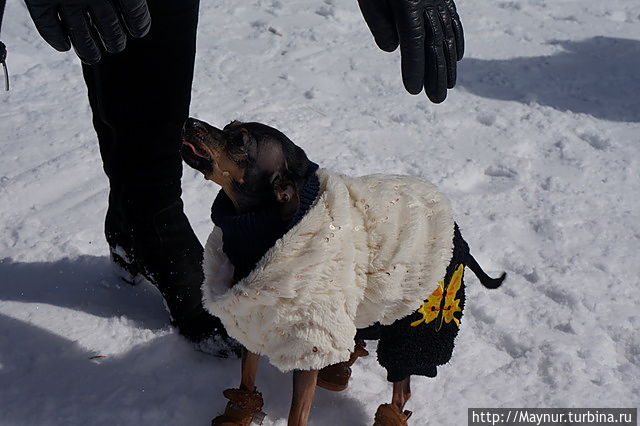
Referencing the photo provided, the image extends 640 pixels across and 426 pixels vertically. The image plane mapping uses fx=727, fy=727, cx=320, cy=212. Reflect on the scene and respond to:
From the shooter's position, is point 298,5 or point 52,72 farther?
point 298,5

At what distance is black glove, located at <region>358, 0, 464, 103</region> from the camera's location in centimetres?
193

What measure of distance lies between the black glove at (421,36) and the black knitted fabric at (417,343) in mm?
451

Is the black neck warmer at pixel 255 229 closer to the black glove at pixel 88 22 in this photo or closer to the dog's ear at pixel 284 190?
the dog's ear at pixel 284 190

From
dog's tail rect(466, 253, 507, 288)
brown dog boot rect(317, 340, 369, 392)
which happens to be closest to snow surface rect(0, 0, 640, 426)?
brown dog boot rect(317, 340, 369, 392)

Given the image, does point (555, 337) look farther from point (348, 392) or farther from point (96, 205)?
point (96, 205)

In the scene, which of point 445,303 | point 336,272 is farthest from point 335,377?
point 336,272

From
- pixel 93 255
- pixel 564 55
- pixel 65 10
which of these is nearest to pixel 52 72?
pixel 93 255

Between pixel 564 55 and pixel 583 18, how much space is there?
829 mm

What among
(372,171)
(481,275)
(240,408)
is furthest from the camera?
(372,171)

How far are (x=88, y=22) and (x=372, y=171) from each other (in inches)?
76.2

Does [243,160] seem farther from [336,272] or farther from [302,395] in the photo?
[302,395]

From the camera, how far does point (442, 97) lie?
6.63ft

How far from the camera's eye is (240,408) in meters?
2.19

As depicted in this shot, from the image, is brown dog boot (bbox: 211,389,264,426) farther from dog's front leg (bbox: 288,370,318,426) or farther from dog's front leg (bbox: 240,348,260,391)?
dog's front leg (bbox: 288,370,318,426)
